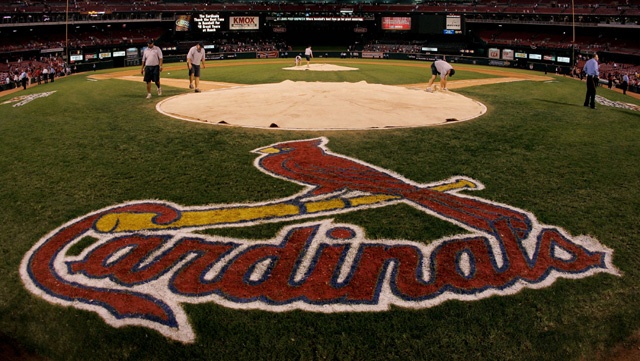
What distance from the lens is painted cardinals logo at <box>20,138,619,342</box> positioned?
5.30 meters

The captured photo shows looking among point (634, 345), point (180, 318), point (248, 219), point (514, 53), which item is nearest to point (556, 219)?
point (634, 345)

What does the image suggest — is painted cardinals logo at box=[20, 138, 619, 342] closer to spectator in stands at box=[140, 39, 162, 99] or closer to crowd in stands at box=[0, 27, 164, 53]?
spectator in stands at box=[140, 39, 162, 99]

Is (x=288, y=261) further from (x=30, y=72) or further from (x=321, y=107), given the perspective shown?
(x=30, y=72)

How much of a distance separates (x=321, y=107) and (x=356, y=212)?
10.0m

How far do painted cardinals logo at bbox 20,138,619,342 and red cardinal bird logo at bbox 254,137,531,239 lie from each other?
0.05m

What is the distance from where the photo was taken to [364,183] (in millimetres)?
9133

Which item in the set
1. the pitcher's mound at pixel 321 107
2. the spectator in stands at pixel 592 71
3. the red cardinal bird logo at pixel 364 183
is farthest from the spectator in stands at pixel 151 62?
the spectator in stands at pixel 592 71

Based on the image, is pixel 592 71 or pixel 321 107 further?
pixel 592 71

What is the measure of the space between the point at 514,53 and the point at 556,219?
56871 mm

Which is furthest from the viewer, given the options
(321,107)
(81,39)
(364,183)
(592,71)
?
(81,39)

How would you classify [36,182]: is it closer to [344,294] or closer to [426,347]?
[344,294]

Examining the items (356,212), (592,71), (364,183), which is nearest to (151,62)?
(364,183)

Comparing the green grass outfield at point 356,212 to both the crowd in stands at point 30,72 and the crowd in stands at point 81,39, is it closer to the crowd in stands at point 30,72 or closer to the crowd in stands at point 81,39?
the crowd in stands at point 30,72

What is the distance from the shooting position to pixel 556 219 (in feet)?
25.0
